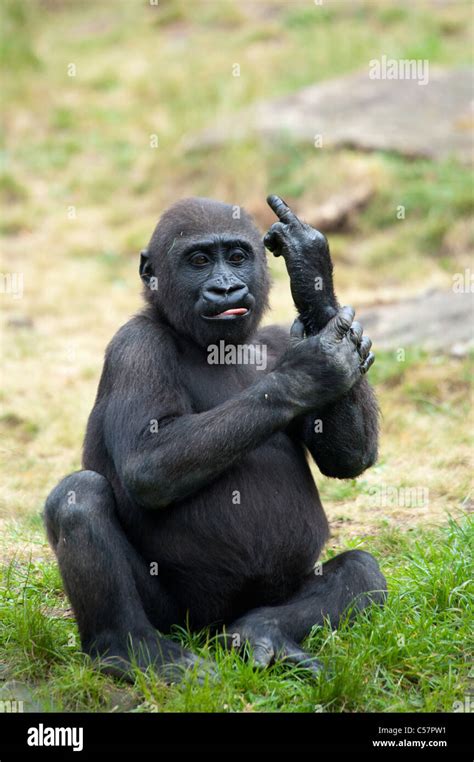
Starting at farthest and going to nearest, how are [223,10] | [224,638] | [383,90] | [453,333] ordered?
[223,10] → [383,90] → [453,333] → [224,638]

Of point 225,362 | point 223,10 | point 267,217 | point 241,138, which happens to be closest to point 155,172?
point 241,138

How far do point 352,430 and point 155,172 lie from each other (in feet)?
34.3

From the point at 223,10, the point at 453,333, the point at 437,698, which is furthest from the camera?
the point at 223,10

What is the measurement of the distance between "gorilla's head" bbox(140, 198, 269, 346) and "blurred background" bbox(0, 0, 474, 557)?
209 centimetres

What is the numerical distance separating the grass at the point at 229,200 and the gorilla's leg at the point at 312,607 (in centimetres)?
11

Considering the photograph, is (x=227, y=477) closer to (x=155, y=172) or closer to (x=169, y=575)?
(x=169, y=575)

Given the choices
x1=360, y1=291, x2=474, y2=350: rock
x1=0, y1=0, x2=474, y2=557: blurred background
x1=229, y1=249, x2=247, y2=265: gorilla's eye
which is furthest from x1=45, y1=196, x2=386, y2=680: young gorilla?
x1=360, y1=291, x2=474, y2=350: rock

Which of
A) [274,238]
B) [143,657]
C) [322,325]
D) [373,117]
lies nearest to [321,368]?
[322,325]

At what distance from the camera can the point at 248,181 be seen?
542 inches

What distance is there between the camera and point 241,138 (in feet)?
46.9

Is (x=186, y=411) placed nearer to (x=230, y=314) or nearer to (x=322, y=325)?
(x=230, y=314)

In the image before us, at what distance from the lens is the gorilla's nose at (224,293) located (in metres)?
5.20

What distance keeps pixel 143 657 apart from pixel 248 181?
9.59 meters

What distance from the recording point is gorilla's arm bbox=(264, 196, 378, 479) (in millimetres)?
5359
